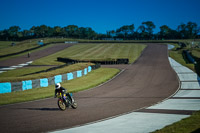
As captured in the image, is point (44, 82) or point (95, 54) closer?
point (44, 82)

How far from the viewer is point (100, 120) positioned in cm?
1174

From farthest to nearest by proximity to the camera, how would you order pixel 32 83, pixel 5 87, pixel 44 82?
pixel 44 82, pixel 32 83, pixel 5 87

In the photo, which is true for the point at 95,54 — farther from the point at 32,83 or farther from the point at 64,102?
the point at 64,102

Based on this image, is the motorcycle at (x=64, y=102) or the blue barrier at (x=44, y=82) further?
the blue barrier at (x=44, y=82)

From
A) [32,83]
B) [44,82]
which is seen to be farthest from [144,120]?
[44,82]

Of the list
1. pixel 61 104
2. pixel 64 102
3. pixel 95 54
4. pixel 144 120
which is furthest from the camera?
pixel 95 54

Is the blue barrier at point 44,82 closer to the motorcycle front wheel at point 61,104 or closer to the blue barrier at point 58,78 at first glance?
the blue barrier at point 58,78

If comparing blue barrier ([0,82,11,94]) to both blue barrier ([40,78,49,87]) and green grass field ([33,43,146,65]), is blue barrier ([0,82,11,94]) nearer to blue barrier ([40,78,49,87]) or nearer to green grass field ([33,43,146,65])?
blue barrier ([40,78,49,87])

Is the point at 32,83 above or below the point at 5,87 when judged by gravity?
above

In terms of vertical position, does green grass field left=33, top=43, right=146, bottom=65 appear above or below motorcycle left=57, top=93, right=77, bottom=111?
above

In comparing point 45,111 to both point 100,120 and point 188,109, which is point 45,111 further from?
point 188,109

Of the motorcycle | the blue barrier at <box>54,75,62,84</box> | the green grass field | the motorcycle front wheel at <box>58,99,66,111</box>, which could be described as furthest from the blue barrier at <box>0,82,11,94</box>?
the green grass field

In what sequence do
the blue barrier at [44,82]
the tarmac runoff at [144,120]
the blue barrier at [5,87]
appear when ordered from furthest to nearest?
the blue barrier at [44,82] → the blue barrier at [5,87] → the tarmac runoff at [144,120]

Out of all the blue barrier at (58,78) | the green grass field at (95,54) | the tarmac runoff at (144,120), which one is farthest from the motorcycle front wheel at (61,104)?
the green grass field at (95,54)
